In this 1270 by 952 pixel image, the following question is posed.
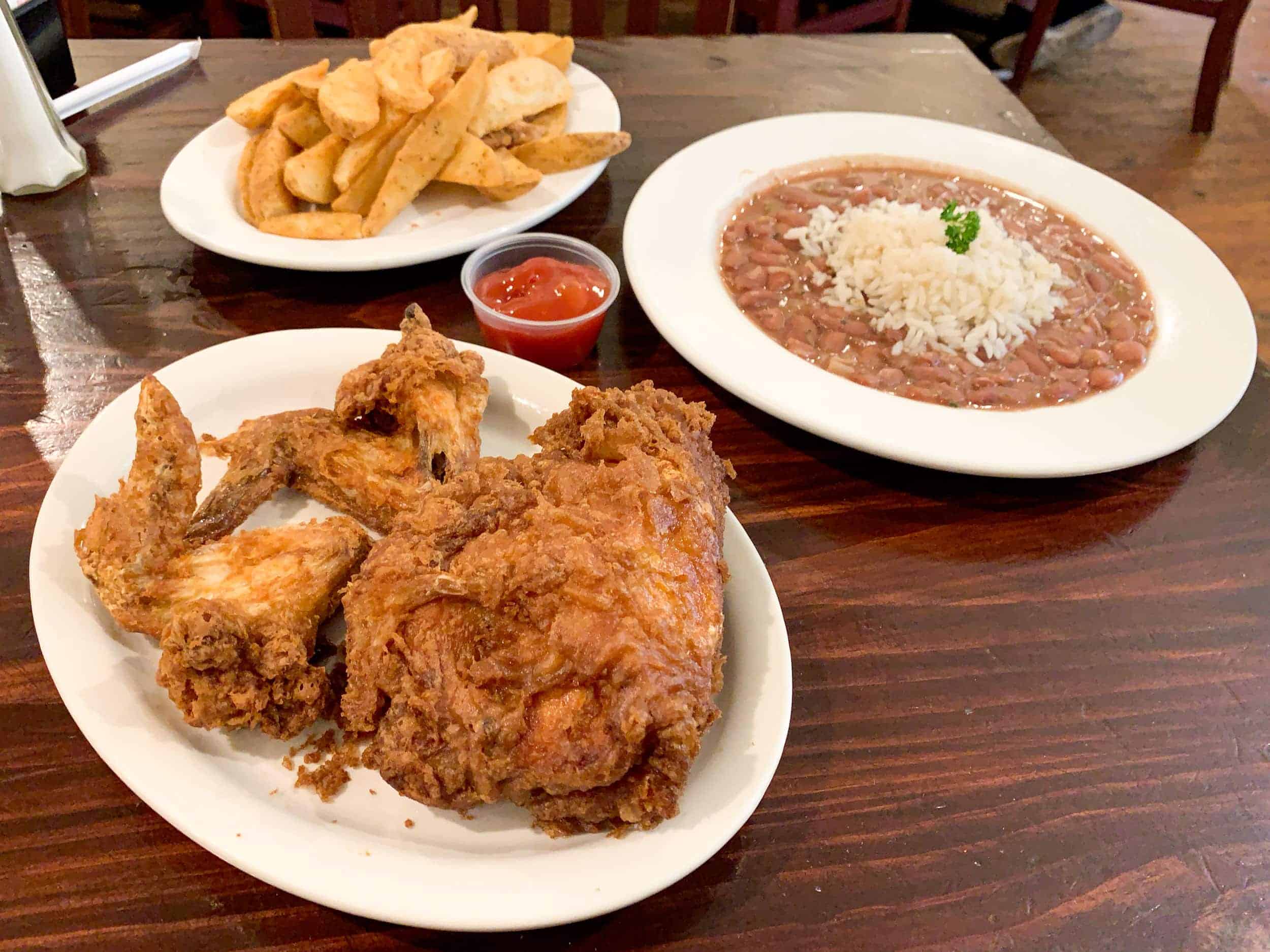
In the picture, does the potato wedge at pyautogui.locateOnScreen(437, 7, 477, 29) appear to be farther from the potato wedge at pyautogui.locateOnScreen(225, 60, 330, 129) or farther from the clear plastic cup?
the clear plastic cup

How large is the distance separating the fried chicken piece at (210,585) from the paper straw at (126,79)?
215cm

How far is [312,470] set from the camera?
181cm

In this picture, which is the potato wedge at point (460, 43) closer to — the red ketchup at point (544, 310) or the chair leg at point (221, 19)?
the red ketchup at point (544, 310)

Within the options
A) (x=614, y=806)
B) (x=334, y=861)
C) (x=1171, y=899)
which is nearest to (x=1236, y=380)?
(x=1171, y=899)

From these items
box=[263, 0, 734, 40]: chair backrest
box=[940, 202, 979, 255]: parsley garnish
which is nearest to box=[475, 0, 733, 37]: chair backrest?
box=[263, 0, 734, 40]: chair backrest

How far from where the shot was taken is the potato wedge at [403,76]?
2461 millimetres

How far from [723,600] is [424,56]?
209 cm

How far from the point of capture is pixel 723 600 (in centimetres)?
166

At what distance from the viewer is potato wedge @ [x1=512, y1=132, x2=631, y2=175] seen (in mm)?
2730

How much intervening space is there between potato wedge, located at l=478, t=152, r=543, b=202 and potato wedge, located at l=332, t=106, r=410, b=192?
12.1 inches

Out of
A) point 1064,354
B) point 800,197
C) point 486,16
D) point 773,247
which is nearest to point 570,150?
point 773,247

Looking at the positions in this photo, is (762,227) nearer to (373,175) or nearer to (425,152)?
(425,152)

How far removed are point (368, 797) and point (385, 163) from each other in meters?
1.92

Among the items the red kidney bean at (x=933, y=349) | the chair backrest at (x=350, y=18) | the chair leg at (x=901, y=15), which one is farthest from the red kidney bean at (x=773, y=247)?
the chair leg at (x=901, y=15)
